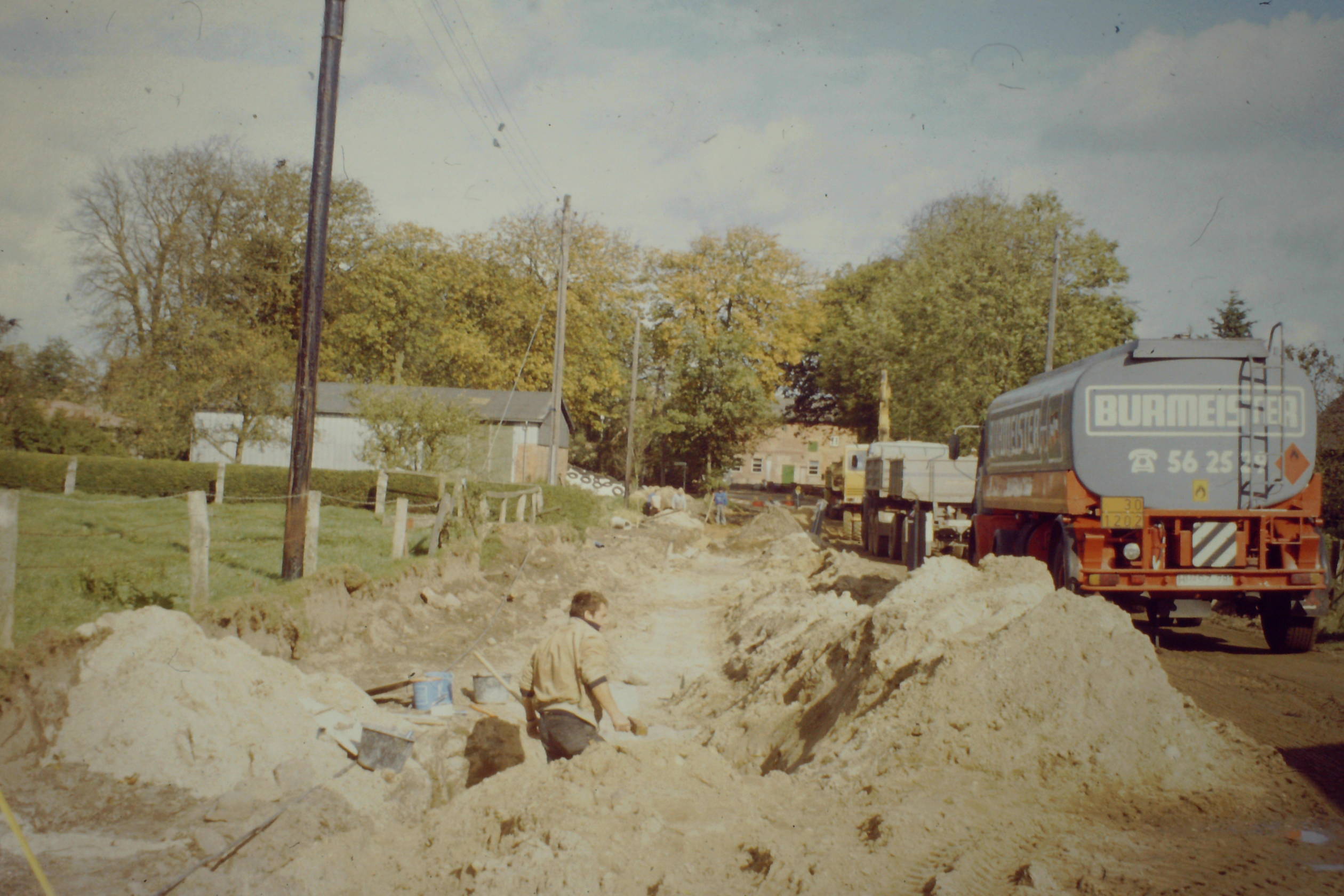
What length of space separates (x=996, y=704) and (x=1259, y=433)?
240 inches

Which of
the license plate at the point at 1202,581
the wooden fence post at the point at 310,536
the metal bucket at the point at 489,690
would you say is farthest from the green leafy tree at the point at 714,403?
the metal bucket at the point at 489,690

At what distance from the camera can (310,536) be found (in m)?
11.0

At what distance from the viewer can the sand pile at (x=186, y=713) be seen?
235 inches

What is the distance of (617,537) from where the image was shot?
25.0 m

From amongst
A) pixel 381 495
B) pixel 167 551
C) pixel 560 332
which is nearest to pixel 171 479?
pixel 381 495

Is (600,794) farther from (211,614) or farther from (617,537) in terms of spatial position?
(617,537)

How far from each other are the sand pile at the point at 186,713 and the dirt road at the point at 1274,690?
666 cm

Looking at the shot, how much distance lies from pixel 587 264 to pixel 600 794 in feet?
149

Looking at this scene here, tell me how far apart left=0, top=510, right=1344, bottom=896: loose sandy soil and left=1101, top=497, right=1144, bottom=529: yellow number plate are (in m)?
1.54

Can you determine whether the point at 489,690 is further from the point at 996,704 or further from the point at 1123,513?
the point at 1123,513

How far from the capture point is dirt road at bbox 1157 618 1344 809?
20.0 feet

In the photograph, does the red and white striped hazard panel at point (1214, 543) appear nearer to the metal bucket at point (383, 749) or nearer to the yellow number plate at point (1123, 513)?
the yellow number plate at point (1123, 513)

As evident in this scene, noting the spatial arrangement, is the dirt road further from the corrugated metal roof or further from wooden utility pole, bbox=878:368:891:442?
the corrugated metal roof

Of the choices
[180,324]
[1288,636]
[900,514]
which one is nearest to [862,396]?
[900,514]
